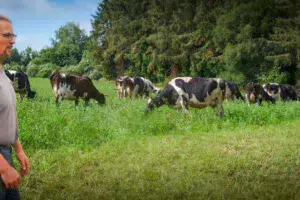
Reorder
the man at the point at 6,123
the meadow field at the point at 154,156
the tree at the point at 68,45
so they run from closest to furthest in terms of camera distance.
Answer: the man at the point at 6,123, the meadow field at the point at 154,156, the tree at the point at 68,45

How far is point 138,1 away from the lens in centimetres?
3828

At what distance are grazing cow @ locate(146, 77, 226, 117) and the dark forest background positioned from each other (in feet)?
60.0

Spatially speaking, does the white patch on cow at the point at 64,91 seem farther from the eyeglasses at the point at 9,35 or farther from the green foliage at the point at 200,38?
the green foliage at the point at 200,38

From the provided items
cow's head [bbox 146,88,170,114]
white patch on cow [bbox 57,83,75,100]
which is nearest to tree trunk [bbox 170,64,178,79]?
white patch on cow [bbox 57,83,75,100]

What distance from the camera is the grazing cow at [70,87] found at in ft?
40.5

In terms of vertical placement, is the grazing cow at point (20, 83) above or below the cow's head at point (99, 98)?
above

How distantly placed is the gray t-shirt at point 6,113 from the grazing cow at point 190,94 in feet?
27.0

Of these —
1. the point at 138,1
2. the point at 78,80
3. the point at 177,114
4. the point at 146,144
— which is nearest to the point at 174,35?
the point at 138,1

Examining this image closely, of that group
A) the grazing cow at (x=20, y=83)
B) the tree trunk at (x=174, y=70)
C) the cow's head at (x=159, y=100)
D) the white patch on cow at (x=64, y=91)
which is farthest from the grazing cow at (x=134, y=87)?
the tree trunk at (x=174, y=70)

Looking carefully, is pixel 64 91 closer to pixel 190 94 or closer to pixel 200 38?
pixel 190 94

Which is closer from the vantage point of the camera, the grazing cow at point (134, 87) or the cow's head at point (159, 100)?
the cow's head at point (159, 100)

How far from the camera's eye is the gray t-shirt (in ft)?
7.39

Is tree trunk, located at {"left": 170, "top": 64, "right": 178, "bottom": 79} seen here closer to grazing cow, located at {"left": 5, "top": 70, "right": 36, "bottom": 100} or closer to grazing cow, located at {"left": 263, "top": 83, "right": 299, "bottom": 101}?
grazing cow, located at {"left": 263, "top": 83, "right": 299, "bottom": 101}

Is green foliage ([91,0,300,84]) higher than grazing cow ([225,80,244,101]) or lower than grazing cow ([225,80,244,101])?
higher
